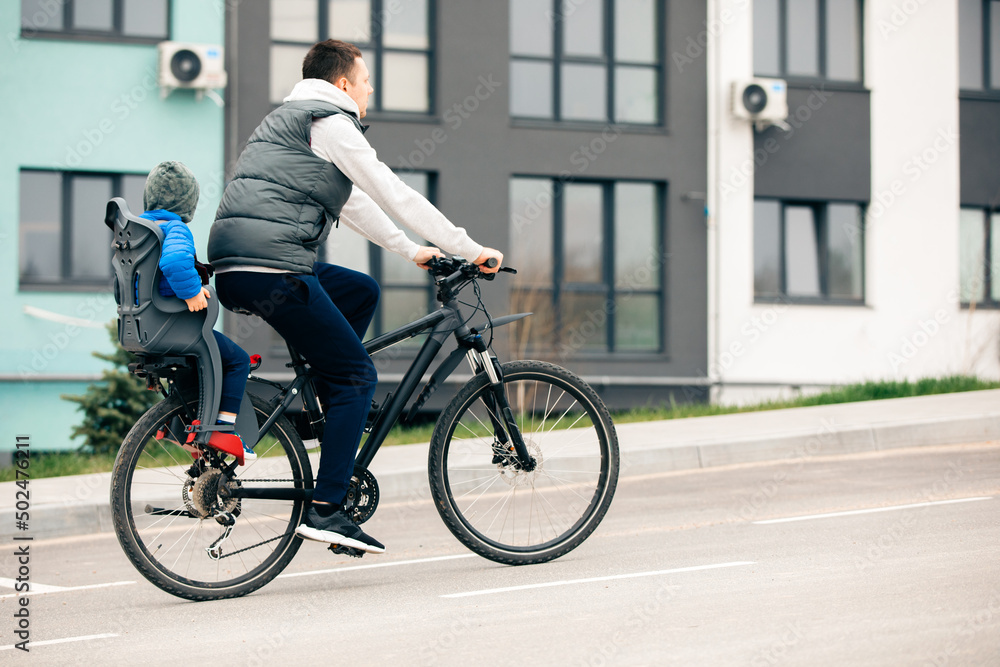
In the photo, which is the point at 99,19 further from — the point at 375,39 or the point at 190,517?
the point at 190,517

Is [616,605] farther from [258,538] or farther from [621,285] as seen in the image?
[621,285]

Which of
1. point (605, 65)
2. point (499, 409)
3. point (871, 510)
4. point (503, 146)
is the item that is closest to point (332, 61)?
point (499, 409)

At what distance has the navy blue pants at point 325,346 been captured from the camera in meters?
4.32

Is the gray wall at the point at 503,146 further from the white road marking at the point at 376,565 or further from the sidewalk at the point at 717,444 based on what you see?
the white road marking at the point at 376,565

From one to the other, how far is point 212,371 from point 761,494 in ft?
14.3

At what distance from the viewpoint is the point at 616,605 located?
163 inches

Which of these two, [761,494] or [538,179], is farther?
[538,179]

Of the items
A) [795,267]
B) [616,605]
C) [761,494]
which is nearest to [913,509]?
[761,494]

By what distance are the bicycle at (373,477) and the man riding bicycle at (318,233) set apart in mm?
130

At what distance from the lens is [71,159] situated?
50.3 feet

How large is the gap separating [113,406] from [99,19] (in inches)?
263

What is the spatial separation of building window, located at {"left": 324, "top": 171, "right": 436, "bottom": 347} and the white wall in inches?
195

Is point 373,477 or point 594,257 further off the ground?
point 594,257

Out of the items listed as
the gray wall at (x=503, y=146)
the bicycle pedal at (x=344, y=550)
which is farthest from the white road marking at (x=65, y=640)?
the gray wall at (x=503, y=146)
